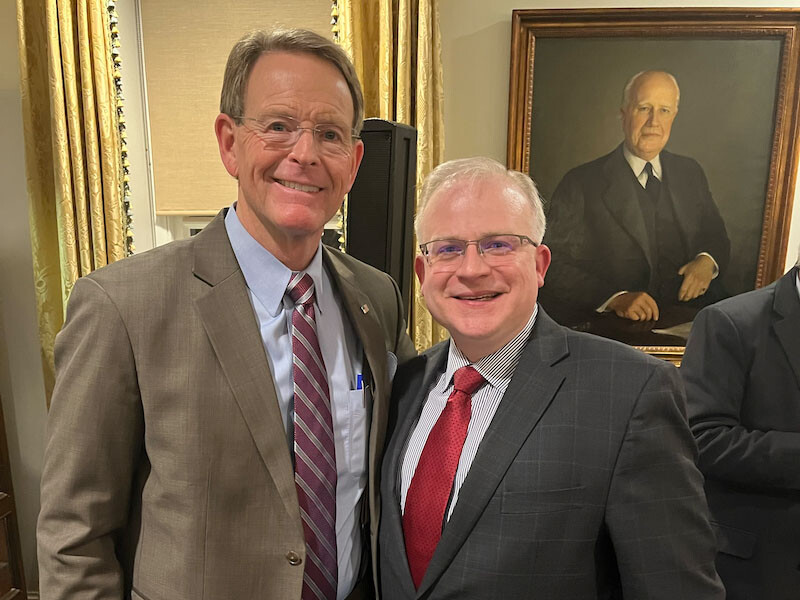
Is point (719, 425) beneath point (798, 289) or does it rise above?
beneath

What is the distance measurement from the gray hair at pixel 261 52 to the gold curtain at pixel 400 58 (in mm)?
1295

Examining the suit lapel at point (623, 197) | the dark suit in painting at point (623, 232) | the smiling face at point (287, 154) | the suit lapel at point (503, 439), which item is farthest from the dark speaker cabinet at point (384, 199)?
the suit lapel at point (623, 197)

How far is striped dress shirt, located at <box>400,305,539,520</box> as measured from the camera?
1100 mm

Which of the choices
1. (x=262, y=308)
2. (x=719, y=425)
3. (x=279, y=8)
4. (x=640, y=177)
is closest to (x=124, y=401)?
(x=262, y=308)

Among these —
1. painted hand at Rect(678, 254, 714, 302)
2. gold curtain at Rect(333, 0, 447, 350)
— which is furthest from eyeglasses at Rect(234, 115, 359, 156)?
painted hand at Rect(678, 254, 714, 302)

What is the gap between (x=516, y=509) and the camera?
3.28 feet

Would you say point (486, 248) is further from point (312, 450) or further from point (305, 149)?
point (312, 450)

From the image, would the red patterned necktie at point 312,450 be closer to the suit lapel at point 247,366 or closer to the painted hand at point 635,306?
the suit lapel at point 247,366

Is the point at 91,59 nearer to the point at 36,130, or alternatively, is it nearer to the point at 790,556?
the point at 36,130

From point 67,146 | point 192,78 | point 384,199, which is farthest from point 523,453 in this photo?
point 192,78

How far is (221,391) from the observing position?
3.38ft

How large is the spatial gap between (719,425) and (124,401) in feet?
4.73

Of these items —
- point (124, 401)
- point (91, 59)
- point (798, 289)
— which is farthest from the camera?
point (91, 59)

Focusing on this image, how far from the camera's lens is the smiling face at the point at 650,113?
254 centimetres
